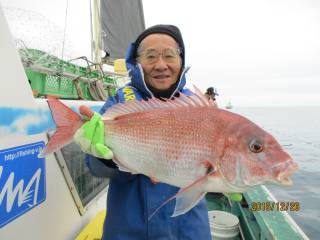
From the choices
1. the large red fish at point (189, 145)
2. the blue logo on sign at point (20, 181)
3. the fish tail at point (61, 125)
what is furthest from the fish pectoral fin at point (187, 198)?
the blue logo on sign at point (20, 181)

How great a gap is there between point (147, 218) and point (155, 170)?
0.52 m

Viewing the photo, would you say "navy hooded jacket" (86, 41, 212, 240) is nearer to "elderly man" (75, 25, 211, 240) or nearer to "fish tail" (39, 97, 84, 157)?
"elderly man" (75, 25, 211, 240)

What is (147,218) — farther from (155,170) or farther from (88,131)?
(88,131)

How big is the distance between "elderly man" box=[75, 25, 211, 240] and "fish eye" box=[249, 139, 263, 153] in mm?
735

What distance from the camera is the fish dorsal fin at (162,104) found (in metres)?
1.82

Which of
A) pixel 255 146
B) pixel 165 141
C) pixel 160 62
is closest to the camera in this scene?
pixel 255 146

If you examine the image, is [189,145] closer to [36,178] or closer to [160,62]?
[160,62]

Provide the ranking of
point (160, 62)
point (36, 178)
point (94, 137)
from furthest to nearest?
point (160, 62), point (36, 178), point (94, 137)

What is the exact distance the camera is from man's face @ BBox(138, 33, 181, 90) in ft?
7.82

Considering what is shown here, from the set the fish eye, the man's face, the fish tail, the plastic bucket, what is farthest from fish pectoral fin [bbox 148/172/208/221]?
the plastic bucket

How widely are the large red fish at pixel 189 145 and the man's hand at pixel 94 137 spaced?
0.04 metres

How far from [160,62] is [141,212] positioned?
41.9 inches

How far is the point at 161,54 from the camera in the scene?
2.39 meters

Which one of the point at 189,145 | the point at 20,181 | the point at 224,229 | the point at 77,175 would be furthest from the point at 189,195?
the point at 224,229
